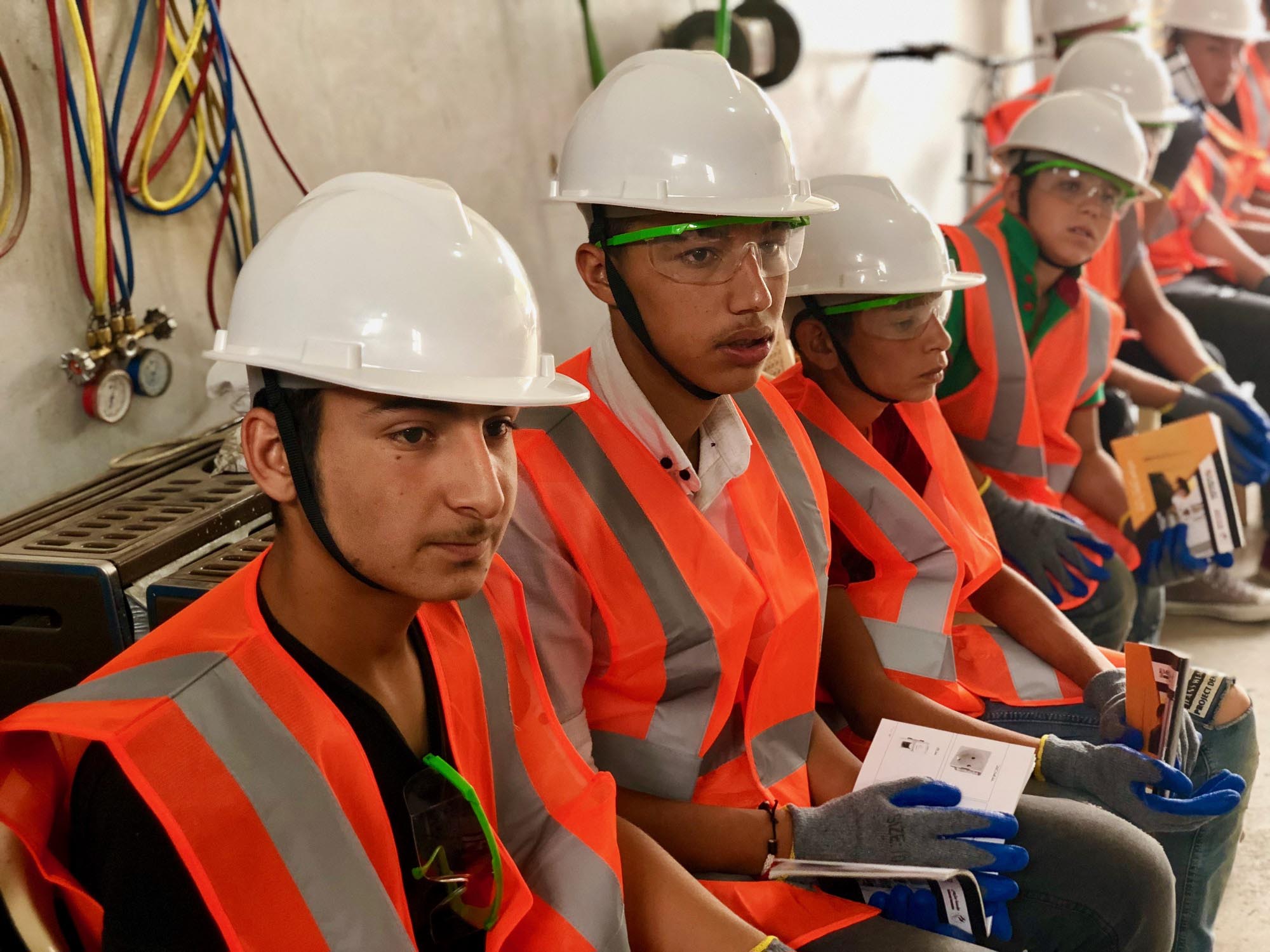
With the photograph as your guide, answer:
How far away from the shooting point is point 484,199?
279cm

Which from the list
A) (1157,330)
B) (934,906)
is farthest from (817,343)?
(1157,330)

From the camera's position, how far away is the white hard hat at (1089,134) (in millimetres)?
2785

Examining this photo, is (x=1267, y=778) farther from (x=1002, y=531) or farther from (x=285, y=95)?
(x=285, y=95)

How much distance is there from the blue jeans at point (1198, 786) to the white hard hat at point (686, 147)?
1001 mm

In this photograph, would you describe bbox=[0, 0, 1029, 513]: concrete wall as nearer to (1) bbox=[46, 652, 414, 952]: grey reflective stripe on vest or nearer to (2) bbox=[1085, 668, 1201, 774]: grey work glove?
→ (1) bbox=[46, 652, 414, 952]: grey reflective stripe on vest

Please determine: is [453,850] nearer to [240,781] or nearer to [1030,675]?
[240,781]

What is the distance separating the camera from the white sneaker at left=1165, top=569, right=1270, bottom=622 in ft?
11.8

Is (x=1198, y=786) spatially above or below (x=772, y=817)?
below

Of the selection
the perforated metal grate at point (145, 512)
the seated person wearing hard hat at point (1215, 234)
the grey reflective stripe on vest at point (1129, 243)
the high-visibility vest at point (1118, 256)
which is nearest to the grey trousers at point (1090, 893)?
the perforated metal grate at point (145, 512)

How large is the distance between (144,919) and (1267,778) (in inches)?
106

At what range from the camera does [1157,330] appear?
3.73 m

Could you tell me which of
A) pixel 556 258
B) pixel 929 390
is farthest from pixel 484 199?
pixel 929 390

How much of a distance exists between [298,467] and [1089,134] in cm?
237

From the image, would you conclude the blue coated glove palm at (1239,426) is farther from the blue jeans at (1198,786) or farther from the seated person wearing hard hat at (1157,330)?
the blue jeans at (1198,786)
